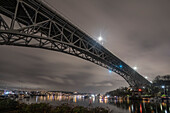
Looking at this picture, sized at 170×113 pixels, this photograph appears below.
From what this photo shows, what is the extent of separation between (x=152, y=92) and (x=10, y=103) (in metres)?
100

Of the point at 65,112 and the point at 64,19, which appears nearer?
the point at 65,112

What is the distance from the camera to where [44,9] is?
13.3 meters

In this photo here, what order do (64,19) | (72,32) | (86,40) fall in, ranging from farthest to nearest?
1. (86,40)
2. (72,32)
3. (64,19)

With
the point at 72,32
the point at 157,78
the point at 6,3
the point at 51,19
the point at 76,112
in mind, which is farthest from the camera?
the point at 157,78

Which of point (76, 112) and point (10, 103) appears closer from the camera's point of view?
point (76, 112)

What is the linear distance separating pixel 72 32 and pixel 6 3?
29.5 feet

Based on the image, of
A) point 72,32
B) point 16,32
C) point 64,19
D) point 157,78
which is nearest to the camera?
point 16,32

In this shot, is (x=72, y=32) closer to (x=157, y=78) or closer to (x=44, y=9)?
(x=44, y=9)

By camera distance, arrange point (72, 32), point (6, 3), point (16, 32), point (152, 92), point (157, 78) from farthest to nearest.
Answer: point (157, 78)
point (152, 92)
point (72, 32)
point (6, 3)
point (16, 32)

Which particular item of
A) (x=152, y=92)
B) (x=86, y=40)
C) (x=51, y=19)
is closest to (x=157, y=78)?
(x=152, y=92)

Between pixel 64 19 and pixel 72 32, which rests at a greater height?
A: pixel 64 19

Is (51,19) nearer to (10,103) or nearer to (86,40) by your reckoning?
(86,40)

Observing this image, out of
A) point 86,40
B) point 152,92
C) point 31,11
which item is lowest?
point 152,92

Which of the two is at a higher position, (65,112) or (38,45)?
(38,45)
